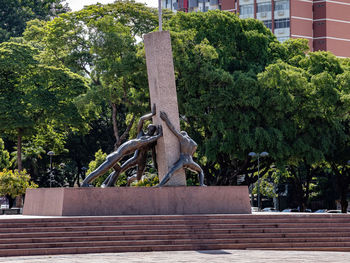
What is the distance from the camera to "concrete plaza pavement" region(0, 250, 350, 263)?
16719mm

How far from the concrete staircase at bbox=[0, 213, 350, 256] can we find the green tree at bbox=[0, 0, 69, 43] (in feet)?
167

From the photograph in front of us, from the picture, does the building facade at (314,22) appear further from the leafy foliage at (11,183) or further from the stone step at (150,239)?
the stone step at (150,239)

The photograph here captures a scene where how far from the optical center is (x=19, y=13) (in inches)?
2921

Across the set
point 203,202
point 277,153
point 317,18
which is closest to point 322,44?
point 317,18

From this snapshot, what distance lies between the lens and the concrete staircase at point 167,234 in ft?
62.5

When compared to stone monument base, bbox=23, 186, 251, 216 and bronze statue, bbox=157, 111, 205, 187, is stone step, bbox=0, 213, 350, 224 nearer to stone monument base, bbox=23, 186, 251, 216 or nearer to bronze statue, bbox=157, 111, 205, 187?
stone monument base, bbox=23, 186, 251, 216

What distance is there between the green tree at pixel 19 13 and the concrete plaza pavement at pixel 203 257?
175ft

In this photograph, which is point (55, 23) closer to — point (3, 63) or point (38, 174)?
point (3, 63)

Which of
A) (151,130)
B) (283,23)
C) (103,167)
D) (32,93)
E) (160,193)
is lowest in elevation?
(160,193)

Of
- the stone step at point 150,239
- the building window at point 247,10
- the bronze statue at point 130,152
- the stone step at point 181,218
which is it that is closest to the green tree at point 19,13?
the building window at point 247,10

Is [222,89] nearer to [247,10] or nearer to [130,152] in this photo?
[130,152]

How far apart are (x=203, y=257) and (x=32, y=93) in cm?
3056

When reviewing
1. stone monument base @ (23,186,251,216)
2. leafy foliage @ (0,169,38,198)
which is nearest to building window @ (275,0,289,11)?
leafy foliage @ (0,169,38,198)

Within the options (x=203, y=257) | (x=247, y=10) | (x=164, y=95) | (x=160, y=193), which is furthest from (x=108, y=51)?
(x=247, y=10)
